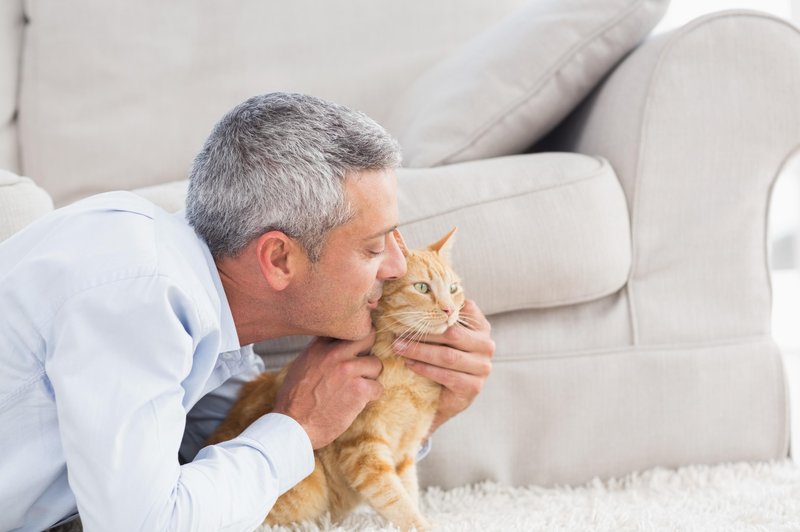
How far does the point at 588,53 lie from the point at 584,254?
17.9 inches

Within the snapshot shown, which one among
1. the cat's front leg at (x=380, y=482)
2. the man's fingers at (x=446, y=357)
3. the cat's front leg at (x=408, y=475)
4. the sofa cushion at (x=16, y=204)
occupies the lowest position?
the cat's front leg at (x=408, y=475)

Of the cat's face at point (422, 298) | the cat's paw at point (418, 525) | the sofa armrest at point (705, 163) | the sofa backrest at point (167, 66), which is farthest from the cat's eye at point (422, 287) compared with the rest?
the sofa backrest at point (167, 66)

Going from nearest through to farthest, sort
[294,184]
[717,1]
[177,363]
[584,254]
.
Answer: [177,363]
[294,184]
[584,254]
[717,1]

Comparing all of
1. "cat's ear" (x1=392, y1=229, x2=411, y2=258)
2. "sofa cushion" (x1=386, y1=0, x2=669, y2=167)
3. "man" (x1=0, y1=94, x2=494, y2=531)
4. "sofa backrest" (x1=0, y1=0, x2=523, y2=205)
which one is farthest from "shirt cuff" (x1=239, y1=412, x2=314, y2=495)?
"sofa backrest" (x1=0, y1=0, x2=523, y2=205)

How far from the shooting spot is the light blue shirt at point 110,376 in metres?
0.88

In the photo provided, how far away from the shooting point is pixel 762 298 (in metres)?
1.58

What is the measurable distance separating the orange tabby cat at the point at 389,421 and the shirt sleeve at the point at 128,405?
300mm

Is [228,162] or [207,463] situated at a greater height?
[228,162]

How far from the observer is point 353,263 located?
1.11 metres

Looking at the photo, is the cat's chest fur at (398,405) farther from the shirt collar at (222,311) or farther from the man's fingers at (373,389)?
the shirt collar at (222,311)

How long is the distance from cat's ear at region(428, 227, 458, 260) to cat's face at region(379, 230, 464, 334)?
2 cm

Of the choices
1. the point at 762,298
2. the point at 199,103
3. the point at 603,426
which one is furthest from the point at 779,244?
the point at 199,103

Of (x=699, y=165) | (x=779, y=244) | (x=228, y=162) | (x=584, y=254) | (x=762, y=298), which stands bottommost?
(x=779, y=244)

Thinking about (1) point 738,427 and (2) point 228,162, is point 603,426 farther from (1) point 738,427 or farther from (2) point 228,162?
(2) point 228,162
